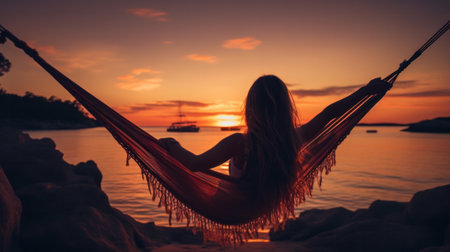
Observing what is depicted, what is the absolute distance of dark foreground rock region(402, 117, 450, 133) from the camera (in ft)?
187


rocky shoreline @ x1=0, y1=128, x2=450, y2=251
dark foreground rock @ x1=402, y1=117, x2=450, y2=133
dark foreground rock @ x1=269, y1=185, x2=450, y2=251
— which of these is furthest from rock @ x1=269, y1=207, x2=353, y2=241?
dark foreground rock @ x1=402, y1=117, x2=450, y2=133

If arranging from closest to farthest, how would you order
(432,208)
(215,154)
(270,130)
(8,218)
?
(215,154) < (270,130) < (8,218) < (432,208)

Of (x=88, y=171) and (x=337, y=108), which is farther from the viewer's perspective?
(x=88, y=171)

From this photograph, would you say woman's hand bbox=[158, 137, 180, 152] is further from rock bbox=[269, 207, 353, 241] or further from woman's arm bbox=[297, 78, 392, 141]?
rock bbox=[269, 207, 353, 241]

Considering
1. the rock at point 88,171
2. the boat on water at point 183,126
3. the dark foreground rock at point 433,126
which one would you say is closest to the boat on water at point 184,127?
the boat on water at point 183,126

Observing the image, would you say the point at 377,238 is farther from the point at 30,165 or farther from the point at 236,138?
the point at 30,165

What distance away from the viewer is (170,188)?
2.04 meters

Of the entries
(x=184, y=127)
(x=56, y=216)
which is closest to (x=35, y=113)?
(x=184, y=127)

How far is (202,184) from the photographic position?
198 centimetres

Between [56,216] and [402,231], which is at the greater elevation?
[56,216]

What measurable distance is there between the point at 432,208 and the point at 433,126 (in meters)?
69.1

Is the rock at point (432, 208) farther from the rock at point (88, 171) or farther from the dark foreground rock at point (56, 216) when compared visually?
the rock at point (88, 171)

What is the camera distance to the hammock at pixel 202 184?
6.24 ft

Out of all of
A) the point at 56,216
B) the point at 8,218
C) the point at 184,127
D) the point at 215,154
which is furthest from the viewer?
the point at 184,127
